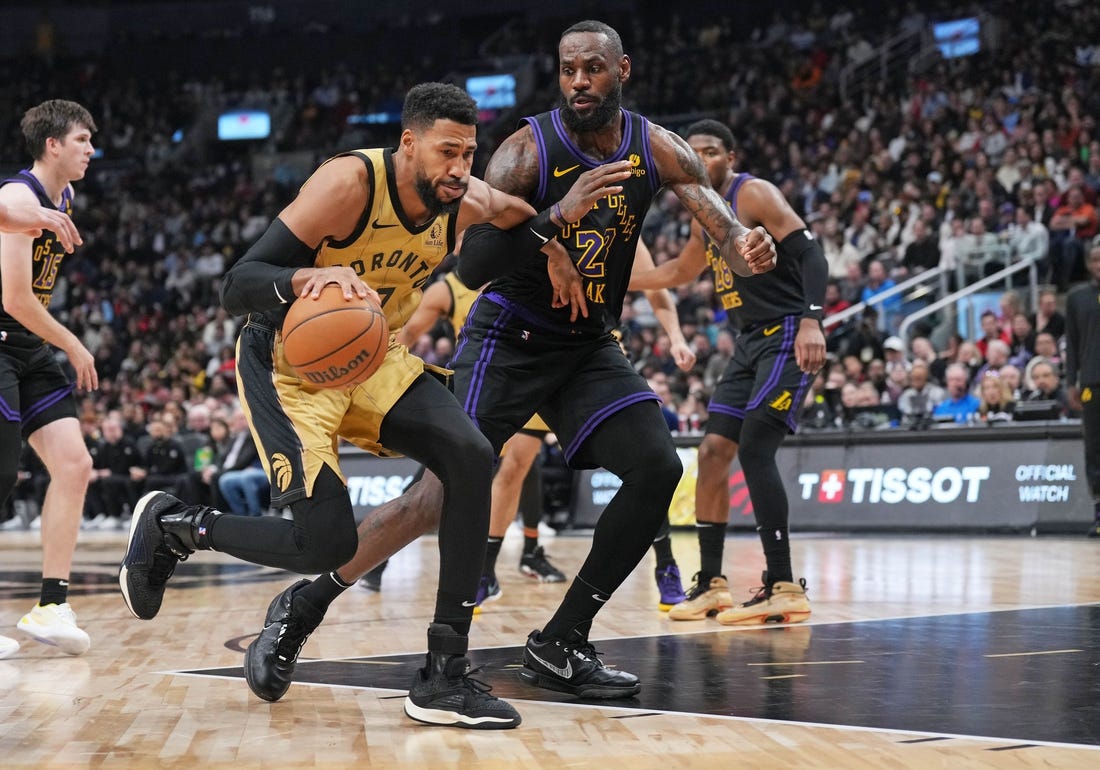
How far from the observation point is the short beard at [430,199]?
3.95 meters

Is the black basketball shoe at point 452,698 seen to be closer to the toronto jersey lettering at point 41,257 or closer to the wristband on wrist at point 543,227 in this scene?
the wristband on wrist at point 543,227

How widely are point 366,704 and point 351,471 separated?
10005 millimetres

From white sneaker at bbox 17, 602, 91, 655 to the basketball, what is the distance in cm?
201

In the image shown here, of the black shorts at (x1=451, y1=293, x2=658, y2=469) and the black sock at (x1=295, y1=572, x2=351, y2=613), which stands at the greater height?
the black shorts at (x1=451, y1=293, x2=658, y2=469)

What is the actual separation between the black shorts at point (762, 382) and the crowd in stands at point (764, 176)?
151 cm

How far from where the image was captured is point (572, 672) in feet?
13.9

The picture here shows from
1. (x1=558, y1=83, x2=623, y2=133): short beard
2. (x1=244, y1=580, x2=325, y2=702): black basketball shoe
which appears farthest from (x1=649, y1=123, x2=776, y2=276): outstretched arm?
(x1=244, y1=580, x2=325, y2=702): black basketball shoe

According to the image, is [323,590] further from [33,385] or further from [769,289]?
[769,289]

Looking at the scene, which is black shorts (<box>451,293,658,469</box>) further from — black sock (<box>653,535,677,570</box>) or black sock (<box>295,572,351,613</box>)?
black sock (<box>653,535,677,570</box>)

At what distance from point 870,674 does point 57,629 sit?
3.07 metres

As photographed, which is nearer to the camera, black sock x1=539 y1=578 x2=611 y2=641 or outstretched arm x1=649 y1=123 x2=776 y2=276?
Answer: black sock x1=539 y1=578 x2=611 y2=641

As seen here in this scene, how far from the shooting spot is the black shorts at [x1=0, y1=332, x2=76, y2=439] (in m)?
5.31

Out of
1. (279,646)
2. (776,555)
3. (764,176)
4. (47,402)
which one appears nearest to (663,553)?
(776,555)

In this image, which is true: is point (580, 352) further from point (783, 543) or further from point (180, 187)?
point (180, 187)
